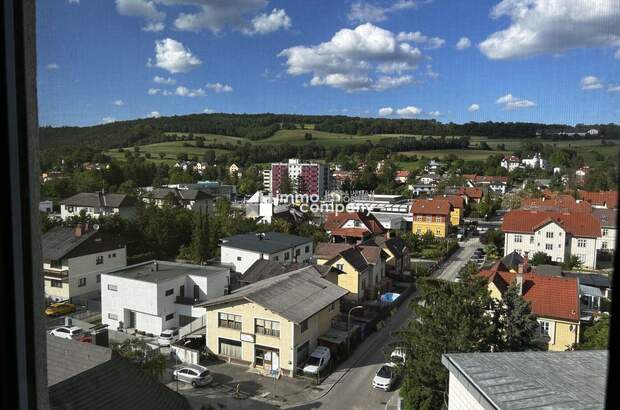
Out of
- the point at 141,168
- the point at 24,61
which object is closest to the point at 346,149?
the point at 141,168

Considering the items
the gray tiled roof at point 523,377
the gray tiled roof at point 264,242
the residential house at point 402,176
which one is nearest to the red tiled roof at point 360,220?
the gray tiled roof at point 264,242

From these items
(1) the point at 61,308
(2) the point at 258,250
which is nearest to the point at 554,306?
(2) the point at 258,250

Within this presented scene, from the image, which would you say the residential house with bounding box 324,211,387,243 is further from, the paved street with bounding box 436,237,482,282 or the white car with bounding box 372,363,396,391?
the white car with bounding box 372,363,396,391

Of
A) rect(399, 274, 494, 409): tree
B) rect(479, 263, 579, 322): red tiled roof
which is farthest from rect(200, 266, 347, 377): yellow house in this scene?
rect(479, 263, 579, 322): red tiled roof

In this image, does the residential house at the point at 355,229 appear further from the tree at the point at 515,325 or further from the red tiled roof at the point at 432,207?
the tree at the point at 515,325

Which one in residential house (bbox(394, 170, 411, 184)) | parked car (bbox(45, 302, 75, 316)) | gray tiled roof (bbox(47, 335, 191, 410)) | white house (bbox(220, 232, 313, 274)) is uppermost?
residential house (bbox(394, 170, 411, 184))

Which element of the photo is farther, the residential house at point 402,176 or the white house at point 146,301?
the residential house at point 402,176

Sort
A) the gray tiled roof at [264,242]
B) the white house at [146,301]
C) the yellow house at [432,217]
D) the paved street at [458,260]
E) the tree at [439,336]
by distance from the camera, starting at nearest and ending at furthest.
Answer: the tree at [439,336], the white house at [146,301], the gray tiled roof at [264,242], the paved street at [458,260], the yellow house at [432,217]
